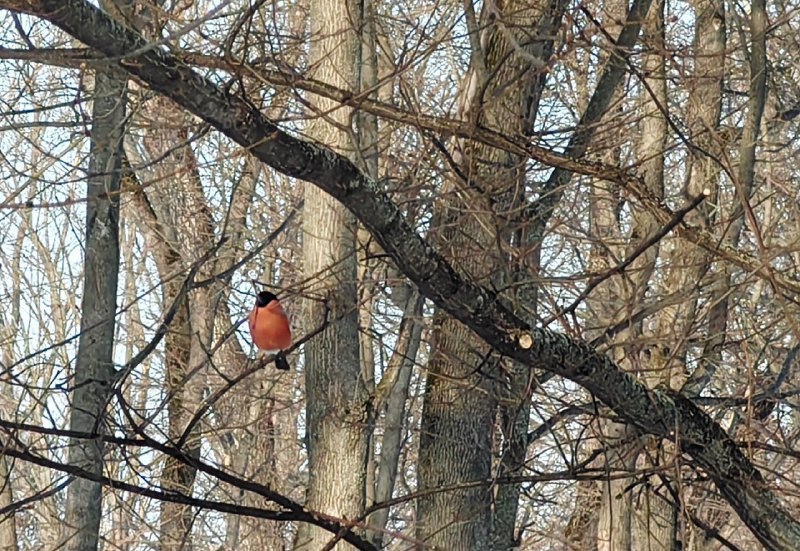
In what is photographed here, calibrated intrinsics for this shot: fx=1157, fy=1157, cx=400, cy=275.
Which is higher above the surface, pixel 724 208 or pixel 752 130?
pixel 724 208

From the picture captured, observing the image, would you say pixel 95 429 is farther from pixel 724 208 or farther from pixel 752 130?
pixel 724 208

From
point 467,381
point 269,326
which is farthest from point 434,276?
point 467,381

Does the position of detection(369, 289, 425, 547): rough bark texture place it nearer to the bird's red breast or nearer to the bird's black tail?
the bird's black tail

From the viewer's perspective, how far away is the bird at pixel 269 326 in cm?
530

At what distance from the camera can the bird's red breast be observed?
5.30 metres

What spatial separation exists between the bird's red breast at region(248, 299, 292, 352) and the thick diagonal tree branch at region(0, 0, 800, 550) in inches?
55.3

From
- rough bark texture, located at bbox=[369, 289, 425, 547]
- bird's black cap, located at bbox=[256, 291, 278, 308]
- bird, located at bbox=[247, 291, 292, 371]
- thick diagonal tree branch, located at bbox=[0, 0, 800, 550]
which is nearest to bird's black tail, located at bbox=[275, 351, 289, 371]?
bird, located at bbox=[247, 291, 292, 371]

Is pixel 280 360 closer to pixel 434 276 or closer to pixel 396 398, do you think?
pixel 396 398

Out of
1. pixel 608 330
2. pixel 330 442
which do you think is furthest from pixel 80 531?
pixel 608 330

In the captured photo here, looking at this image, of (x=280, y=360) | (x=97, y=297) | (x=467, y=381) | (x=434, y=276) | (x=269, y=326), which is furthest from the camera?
(x=467, y=381)

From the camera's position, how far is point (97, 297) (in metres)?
4.83

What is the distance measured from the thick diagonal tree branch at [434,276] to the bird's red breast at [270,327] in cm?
141

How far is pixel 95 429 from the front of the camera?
13.3 feet

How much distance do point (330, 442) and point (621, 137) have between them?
8.08 feet
